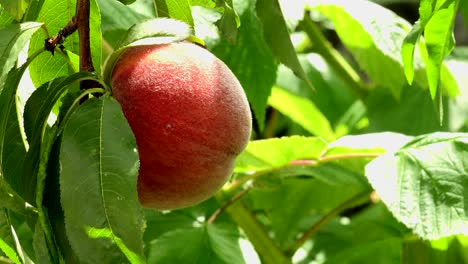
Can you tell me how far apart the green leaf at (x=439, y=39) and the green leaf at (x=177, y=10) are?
279 millimetres

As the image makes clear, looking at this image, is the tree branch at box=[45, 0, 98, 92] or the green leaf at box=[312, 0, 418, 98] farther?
the green leaf at box=[312, 0, 418, 98]

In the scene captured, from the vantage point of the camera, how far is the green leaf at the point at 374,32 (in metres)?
1.62

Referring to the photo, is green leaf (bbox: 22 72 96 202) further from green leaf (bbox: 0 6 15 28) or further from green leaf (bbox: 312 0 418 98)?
green leaf (bbox: 312 0 418 98)

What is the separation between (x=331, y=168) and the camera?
1553 mm

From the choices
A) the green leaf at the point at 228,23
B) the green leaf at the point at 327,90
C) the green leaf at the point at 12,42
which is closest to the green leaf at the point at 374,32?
the green leaf at the point at 327,90

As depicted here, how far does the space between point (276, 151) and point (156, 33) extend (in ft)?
1.85

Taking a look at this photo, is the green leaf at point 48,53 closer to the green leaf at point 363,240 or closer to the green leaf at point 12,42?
the green leaf at point 12,42

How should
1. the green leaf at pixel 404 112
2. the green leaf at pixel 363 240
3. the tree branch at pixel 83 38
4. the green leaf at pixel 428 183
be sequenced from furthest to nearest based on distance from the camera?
the green leaf at pixel 404 112 → the green leaf at pixel 363 240 → the green leaf at pixel 428 183 → the tree branch at pixel 83 38

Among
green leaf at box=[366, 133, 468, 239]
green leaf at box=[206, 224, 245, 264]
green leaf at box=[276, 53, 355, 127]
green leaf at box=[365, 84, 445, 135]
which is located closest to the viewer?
green leaf at box=[366, 133, 468, 239]

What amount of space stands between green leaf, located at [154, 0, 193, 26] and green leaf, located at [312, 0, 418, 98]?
1.92 ft

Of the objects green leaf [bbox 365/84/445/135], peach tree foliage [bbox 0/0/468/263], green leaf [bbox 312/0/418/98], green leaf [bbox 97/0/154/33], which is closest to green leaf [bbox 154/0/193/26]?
peach tree foliage [bbox 0/0/468/263]

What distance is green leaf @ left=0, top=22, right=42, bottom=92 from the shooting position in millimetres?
930

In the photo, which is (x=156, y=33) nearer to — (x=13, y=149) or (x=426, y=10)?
(x=13, y=149)

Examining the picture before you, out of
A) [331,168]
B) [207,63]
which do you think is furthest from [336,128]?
[207,63]
